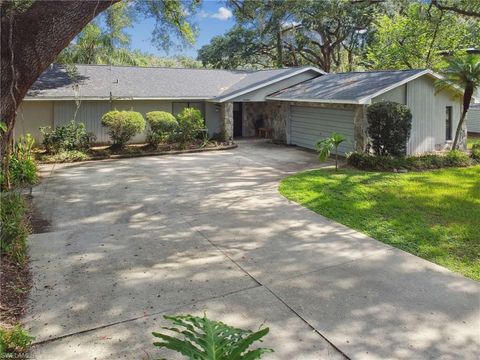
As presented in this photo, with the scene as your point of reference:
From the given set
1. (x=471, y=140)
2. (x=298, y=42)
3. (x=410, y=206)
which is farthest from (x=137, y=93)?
(x=298, y=42)

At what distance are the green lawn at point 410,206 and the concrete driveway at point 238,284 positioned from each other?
17.6 inches

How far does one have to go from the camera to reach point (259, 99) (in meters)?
18.9

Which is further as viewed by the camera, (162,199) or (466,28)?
(466,28)

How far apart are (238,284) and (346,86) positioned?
12484 millimetres

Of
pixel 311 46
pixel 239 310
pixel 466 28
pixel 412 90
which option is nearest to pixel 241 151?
pixel 412 90

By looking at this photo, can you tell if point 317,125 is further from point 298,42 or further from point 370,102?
point 298,42

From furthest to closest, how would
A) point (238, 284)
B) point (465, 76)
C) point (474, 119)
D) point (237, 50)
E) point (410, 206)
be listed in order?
point (237, 50), point (474, 119), point (465, 76), point (410, 206), point (238, 284)

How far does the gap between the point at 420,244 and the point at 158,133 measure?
40.9 ft

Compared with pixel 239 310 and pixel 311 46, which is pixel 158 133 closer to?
pixel 239 310

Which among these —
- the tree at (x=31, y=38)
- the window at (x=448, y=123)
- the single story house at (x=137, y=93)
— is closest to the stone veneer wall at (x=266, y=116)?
the single story house at (x=137, y=93)

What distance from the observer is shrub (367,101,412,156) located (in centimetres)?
1280

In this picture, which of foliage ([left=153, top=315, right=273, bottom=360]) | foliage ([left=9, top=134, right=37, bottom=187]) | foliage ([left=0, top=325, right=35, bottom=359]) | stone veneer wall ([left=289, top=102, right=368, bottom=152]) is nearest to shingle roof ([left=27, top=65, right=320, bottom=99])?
foliage ([left=9, top=134, right=37, bottom=187])

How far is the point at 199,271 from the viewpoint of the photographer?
5324mm

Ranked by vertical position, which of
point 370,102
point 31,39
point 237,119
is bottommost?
point 237,119
